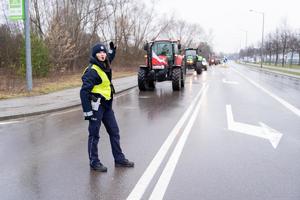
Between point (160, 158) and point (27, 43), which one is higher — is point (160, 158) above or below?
below

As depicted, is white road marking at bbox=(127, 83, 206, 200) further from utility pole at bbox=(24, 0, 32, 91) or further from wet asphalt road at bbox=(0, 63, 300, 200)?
utility pole at bbox=(24, 0, 32, 91)

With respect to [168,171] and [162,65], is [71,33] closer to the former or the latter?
[162,65]

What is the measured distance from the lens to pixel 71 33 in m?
35.2

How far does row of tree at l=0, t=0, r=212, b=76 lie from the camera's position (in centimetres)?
2684

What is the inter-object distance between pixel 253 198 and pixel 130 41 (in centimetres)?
4646

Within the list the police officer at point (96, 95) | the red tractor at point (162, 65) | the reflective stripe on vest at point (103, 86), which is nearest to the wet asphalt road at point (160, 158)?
the police officer at point (96, 95)

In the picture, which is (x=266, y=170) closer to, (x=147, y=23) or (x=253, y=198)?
(x=253, y=198)

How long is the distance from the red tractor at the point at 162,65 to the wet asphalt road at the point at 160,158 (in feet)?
25.8

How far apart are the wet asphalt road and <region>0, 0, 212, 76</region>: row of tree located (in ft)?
54.5

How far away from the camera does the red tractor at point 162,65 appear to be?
18886 mm

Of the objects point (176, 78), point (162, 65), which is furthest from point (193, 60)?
point (176, 78)

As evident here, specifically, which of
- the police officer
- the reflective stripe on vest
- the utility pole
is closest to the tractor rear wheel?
the utility pole

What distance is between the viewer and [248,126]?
369 inches

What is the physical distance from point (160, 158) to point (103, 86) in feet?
5.28
